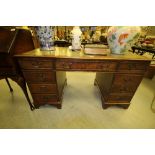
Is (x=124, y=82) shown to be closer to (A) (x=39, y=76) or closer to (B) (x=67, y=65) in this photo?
(B) (x=67, y=65)

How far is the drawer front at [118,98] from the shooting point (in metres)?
1.42

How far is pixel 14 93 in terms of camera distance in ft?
6.06

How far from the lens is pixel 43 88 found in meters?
1.34

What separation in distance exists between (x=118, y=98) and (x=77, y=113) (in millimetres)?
602

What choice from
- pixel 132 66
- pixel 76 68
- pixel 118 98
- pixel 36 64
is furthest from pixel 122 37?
pixel 36 64

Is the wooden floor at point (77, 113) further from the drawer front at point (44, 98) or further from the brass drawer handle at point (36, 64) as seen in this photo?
the brass drawer handle at point (36, 64)

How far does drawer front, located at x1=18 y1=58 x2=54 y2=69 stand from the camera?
1.11 meters

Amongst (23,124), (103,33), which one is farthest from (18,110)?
(103,33)

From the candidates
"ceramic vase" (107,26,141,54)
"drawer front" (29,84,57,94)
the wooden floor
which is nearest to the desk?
"drawer front" (29,84,57,94)

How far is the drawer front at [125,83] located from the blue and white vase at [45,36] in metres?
0.87

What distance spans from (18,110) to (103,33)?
3.25m

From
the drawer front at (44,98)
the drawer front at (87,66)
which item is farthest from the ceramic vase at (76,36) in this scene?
the drawer front at (44,98)

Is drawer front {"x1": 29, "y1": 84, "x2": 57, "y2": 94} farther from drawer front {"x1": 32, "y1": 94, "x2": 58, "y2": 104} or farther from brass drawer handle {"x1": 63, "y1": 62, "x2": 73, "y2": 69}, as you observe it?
brass drawer handle {"x1": 63, "y1": 62, "x2": 73, "y2": 69}

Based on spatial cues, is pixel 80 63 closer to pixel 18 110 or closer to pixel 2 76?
pixel 2 76
